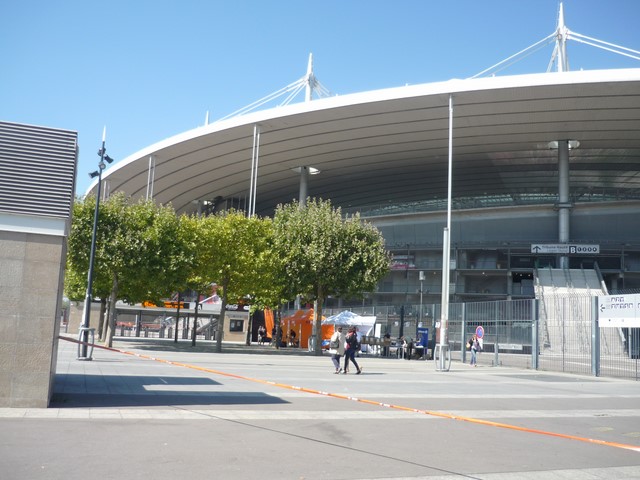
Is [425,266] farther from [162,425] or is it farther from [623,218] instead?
[162,425]

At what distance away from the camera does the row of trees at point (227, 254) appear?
32844 millimetres

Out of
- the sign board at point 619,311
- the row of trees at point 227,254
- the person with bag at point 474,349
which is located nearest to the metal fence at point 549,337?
the sign board at point 619,311

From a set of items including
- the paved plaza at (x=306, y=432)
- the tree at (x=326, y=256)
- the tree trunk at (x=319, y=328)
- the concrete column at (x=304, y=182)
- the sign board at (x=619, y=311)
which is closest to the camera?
the paved plaza at (x=306, y=432)

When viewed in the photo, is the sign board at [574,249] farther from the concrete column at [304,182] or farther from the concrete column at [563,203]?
the concrete column at [304,182]

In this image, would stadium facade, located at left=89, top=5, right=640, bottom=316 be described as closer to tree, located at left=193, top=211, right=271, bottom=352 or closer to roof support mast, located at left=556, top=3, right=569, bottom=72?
roof support mast, located at left=556, top=3, right=569, bottom=72

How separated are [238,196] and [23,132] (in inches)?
2136

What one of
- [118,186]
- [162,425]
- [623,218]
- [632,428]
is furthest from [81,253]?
[623,218]

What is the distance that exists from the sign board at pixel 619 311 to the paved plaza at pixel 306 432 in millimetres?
5506

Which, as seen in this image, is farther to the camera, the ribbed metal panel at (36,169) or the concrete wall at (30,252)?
the ribbed metal panel at (36,169)

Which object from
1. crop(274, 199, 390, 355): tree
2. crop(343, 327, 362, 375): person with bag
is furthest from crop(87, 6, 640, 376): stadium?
crop(343, 327, 362, 375): person with bag

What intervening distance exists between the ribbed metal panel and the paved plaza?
127 inches

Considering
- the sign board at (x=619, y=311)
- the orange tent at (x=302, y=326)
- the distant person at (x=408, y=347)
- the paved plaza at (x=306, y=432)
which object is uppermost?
the sign board at (x=619, y=311)

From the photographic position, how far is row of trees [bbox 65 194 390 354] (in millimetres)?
32844

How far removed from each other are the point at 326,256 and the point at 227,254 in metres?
5.63
